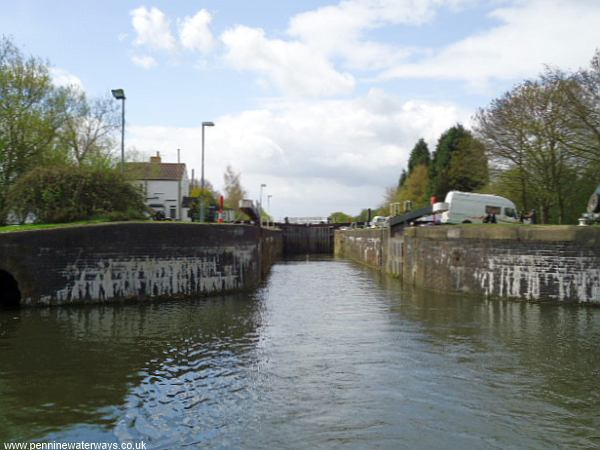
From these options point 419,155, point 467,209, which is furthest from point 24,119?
point 419,155

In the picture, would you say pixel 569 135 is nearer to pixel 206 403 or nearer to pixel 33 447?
pixel 206 403

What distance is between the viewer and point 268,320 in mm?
14445

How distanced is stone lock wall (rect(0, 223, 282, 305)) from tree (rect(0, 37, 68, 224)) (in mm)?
9608

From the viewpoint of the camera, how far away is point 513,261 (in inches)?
699

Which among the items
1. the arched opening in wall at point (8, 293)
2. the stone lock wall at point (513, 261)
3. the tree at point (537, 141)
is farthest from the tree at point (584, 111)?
the arched opening in wall at point (8, 293)

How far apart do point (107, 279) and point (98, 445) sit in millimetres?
10548

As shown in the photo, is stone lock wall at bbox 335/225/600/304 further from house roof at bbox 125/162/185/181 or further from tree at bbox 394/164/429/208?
tree at bbox 394/164/429/208

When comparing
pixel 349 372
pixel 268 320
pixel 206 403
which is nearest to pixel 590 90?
pixel 268 320

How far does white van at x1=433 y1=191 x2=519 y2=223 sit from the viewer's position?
2680 centimetres

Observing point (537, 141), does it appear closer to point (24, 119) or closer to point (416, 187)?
point (24, 119)

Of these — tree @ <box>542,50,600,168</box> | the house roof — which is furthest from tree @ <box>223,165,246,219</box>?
tree @ <box>542,50,600,168</box>

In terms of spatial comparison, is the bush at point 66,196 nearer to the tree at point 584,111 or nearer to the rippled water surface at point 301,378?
the rippled water surface at point 301,378

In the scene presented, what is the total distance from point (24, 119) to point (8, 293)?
32.8ft

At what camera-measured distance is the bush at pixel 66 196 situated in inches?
776
